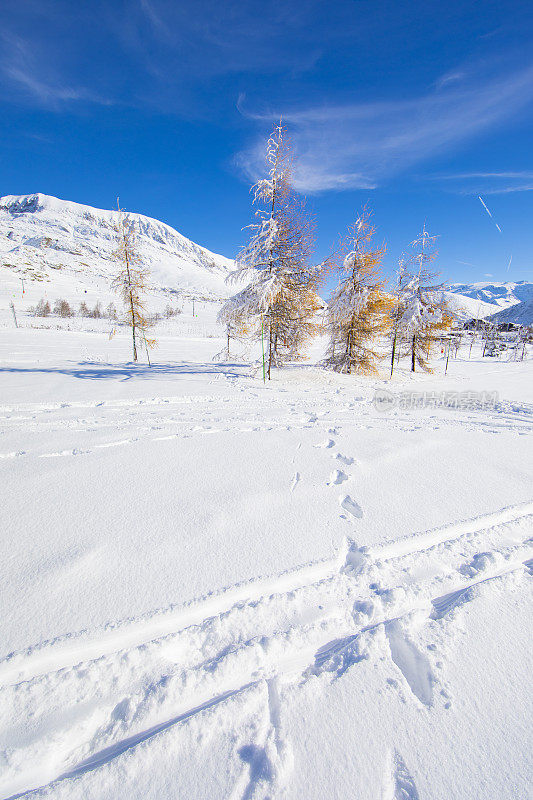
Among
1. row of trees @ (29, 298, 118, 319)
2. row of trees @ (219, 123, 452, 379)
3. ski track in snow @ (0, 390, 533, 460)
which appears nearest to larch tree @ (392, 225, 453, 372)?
row of trees @ (219, 123, 452, 379)

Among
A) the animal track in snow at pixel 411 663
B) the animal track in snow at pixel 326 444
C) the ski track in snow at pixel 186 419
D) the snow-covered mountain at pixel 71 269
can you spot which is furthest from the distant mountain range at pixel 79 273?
the animal track in snow at pixel 411 663

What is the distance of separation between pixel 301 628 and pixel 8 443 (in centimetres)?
485

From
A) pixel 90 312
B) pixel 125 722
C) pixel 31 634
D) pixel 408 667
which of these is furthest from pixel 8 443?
pixel 90 312

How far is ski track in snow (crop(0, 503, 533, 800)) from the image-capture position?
53.4 inches

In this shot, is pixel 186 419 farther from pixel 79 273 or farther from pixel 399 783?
pixel 79 273

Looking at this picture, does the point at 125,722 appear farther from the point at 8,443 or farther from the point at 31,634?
the point at 8,443

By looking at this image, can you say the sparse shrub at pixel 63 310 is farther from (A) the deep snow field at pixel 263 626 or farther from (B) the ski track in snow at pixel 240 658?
(B) the ski track in snow at pixel 240 658

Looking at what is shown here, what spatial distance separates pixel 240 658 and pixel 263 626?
0.24 m

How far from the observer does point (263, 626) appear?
6.25ft

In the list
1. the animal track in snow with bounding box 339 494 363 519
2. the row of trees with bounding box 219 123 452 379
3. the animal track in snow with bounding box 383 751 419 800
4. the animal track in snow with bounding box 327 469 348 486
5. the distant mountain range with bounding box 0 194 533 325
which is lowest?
the animal track in snow with bounding box 383 751 419 800

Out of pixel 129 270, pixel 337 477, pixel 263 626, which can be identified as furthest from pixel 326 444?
pixel 129 270

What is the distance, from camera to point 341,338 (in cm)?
1541

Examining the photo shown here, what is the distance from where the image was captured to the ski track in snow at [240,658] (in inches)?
53.4

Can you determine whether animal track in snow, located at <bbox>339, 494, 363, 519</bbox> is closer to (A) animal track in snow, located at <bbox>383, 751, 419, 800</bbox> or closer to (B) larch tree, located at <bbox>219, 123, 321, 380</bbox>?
(A) animal track in snow, located at <bbox>383, 751, 419, 800</bbox>
